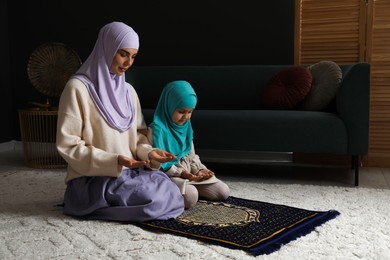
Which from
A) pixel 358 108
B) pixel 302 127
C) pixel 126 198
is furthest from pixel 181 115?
pixel 358 108

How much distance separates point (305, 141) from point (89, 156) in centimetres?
159

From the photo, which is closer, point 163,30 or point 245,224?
point 245,224

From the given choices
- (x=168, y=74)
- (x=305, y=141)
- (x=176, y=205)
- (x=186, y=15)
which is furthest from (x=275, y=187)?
(x=186, y=15)

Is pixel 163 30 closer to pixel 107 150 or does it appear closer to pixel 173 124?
pixel 173 124

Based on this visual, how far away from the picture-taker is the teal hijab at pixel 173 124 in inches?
97.3

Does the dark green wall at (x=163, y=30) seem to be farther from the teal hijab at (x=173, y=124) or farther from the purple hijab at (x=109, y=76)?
the purple hijab at (x=109, y=76)

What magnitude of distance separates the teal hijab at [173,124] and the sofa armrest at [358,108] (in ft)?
3.83

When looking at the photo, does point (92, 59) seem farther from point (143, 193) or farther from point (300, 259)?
point (300, 259)

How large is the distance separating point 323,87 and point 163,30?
72.9 inches

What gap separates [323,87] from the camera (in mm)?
3463

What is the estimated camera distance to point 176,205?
7.51ft

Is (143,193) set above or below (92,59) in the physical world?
below

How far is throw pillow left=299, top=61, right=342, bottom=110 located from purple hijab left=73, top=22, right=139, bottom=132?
166cm

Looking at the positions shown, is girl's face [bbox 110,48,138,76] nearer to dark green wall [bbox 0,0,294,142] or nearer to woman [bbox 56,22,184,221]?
woman [bbox 56,22,184,221]
